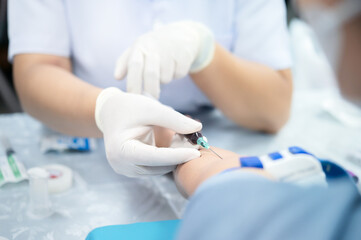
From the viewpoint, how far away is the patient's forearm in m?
0.55

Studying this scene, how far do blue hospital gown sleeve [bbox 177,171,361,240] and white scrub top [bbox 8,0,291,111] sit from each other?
1.84ft

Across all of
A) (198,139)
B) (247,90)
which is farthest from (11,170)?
(247,90)

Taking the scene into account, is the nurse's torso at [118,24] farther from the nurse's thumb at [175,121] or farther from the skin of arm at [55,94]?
the nurse's thumb at [175,121]

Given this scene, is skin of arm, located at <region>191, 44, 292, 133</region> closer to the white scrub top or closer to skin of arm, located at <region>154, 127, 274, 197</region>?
the white scrub top

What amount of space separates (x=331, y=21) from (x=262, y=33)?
550 mm

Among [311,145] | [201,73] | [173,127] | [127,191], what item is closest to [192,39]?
[201,73]

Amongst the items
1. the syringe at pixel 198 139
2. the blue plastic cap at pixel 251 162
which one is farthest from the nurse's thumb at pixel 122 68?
the blue plastic cap at pixel 251 162

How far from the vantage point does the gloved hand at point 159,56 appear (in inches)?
29.9

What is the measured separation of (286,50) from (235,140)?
0.32 meters

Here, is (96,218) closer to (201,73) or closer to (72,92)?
(72,92)

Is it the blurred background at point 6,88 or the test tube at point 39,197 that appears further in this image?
the blurred background at point 6,88

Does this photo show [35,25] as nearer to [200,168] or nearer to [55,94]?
[55,94]

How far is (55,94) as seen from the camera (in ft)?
2.71

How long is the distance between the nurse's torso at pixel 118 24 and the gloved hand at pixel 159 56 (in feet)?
0.46
